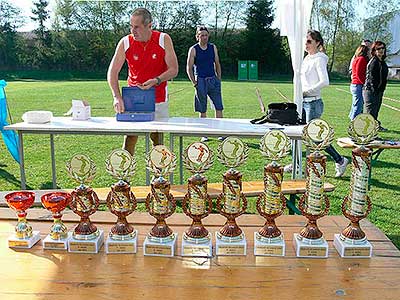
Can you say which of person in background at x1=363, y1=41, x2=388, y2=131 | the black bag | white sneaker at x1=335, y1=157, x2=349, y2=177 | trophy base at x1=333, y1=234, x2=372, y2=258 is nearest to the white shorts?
the black bag

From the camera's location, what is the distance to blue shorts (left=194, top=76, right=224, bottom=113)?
18.9ft

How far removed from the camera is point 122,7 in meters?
28.9

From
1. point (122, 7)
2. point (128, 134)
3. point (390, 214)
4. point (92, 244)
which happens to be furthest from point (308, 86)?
point (122, 7)

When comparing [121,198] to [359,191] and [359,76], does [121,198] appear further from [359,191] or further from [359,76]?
[359,76]

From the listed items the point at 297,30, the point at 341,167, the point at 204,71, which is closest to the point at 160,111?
the point at 297,30

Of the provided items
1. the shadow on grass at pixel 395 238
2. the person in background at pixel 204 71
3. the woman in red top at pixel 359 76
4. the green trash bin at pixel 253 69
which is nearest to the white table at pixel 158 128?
the shadow on grass at pixel 395 238

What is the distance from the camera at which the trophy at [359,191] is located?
1182 millimetres

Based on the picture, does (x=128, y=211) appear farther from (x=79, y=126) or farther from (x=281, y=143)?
(x=79, y=126)

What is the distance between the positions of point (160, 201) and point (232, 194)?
20cm

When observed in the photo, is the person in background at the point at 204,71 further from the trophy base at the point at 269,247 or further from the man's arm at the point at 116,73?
the trophy base at the point at 269,247

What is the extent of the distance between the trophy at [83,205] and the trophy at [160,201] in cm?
15

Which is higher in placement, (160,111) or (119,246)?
(160,111)

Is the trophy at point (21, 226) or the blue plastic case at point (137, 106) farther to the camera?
the blue plastic case at point (137, 106)

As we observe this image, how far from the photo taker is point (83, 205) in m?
1.23
